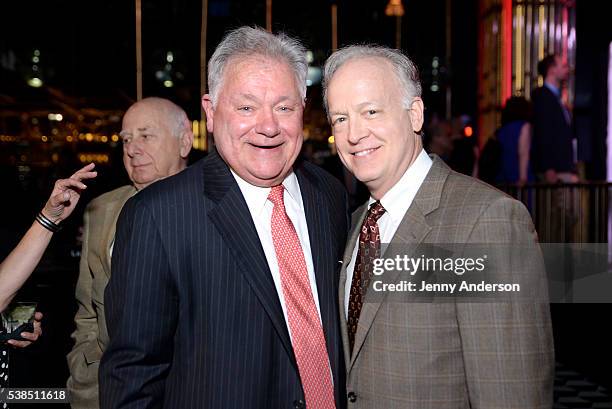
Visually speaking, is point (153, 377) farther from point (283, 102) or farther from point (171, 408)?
point (283, 102)

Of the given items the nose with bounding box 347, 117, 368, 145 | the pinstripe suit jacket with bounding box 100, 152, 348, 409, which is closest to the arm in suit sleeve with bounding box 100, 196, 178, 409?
the pinstripe suit jacket with bounding box 100, 152, 348, 409

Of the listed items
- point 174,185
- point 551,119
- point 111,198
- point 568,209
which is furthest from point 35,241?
point 568,209

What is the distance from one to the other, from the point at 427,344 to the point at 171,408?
0.70m

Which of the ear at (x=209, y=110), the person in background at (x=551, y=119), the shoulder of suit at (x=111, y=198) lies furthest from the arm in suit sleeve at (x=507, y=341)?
the person in background at (x=551, y=119)

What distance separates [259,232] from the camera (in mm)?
2045

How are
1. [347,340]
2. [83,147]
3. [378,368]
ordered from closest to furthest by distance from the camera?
[378,368] → [347,340] → [83,147]

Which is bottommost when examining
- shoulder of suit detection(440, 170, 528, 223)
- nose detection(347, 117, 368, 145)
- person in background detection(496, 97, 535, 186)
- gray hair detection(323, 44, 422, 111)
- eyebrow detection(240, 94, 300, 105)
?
shoulder of suit detection(440, 170, 528, 223)

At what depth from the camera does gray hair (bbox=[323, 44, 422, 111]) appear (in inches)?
77.8

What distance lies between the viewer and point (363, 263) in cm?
200

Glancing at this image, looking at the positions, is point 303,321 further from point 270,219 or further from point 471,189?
point 471,189

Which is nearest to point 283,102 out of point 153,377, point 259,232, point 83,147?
point 259,232

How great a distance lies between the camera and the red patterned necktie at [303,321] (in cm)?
195

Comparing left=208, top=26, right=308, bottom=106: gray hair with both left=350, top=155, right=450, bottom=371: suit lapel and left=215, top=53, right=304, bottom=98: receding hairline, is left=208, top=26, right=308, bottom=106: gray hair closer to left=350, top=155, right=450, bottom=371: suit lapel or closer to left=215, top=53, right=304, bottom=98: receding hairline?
left=215, top=53, right=304, bottom=98: receding hairline

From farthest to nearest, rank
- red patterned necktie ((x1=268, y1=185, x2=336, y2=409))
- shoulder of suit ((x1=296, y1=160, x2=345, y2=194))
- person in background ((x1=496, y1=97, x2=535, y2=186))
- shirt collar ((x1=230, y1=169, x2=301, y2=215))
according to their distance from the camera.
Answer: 1. person in background ((x1=496, y1=97, x2=535, y2=186))
2. shoulder of suit ((x1=296, y1=160, x2=345, y2=194))
3. shirt collar ((x1=230, y1=169, x2=301, y2=215))
4. red patterned necktie ((x1=268, y1=185, x2=336, y2=409))
